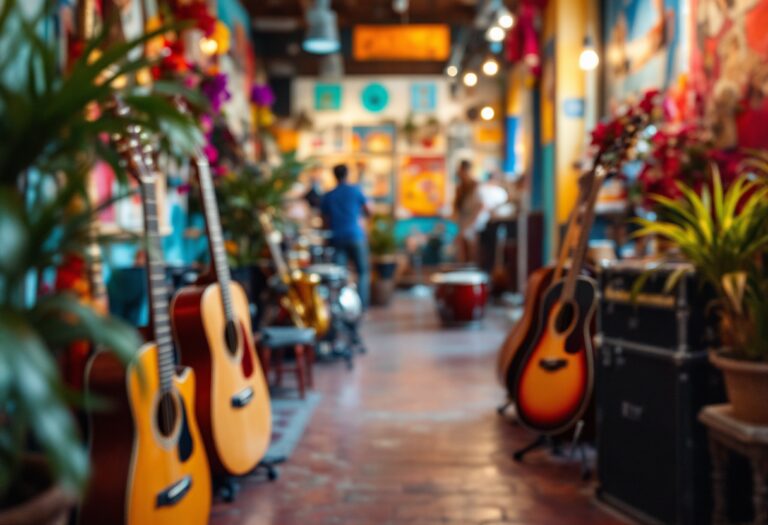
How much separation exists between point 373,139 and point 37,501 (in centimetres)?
1475

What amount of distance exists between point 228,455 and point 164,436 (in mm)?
764

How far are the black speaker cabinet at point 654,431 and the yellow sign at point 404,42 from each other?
339 inches

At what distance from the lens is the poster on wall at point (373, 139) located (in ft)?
51.0

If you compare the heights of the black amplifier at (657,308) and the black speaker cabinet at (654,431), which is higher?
the black amplifier at (657,308)

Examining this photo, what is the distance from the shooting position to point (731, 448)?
243cm

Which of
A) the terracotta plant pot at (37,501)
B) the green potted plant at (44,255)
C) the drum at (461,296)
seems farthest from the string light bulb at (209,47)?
the terracotta plant pot at (37,501)

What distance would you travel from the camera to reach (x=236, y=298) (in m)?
3.41

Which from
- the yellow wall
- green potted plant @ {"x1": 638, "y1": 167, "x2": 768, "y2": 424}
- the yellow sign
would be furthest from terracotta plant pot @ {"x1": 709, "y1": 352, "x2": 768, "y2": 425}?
the yellow sign

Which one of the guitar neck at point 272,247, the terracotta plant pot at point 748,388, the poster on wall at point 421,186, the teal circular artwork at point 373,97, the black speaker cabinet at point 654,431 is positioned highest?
the teal circular artwork at point 373,97

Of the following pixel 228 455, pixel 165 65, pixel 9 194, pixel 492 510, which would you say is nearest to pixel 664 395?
pixel 492 510

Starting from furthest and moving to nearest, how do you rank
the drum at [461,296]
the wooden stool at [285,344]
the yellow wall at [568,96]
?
the yellow wall at [568,96], the drum at [461,296], the wooden stool at [285,344]

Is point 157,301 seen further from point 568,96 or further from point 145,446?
point 568,96

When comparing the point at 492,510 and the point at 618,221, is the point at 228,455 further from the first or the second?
the point at 618,221

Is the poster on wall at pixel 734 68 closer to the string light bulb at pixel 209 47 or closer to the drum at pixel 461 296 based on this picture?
the drum at pixel 461 296
